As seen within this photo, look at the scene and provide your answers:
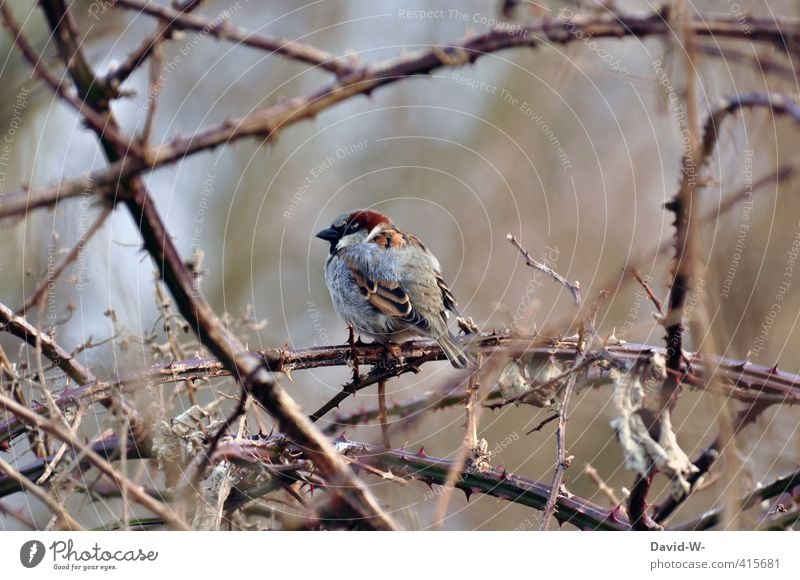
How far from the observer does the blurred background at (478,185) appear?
264 cm

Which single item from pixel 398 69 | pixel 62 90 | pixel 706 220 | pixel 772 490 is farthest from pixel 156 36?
pixel 772 490

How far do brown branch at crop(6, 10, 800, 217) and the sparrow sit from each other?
0.79 m

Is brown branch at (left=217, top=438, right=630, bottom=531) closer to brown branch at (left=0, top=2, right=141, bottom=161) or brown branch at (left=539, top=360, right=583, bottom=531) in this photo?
brown branch at (left=539, top=360, right=583, bottom=531)

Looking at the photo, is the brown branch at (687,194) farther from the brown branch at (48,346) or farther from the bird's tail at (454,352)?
the brown branch at (48,346)

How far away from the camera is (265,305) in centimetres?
340

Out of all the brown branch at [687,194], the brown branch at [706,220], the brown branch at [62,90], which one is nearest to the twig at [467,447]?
the brown branch at [706,220]

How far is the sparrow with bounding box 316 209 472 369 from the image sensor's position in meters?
3.38

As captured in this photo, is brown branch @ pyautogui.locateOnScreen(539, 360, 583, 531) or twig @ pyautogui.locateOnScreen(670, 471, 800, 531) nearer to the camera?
brown branch @ pyautogui.locateOnScreen(539, 360, 583, 531)

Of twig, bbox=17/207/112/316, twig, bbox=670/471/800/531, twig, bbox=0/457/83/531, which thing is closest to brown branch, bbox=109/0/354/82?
→ twig, bbox=17/207/112/316

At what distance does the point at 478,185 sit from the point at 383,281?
72 centimetres

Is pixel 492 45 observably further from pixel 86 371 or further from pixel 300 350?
pixel 86 371

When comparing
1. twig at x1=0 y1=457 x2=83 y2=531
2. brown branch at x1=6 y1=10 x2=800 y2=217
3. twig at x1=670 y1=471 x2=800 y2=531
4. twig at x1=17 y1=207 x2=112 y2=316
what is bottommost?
twig at x1=670 y1=471 x2=800 y2=531

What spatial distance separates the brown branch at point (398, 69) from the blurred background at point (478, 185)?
0.06 metres
